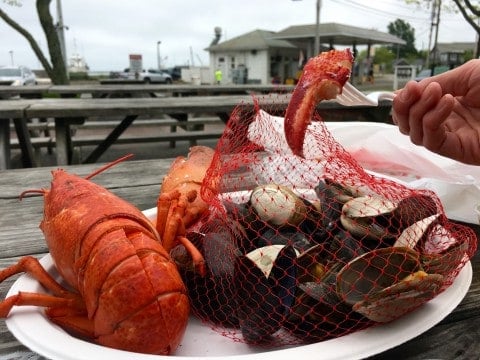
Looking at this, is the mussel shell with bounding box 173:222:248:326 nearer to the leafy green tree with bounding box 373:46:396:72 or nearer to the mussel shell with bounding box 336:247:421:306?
the mussel shell with bounding box 336:247:421:306

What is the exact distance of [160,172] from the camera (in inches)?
73.2

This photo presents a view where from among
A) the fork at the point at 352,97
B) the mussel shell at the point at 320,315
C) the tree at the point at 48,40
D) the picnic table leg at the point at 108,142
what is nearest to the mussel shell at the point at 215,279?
the mussel shell at the point at 320,315

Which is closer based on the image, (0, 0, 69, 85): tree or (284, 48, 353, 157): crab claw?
(284, 48, 353, 157): crab claw

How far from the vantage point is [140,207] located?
1384mm

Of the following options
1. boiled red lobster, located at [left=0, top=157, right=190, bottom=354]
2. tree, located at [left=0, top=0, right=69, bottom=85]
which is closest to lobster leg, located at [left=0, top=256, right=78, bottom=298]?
boiled red lobster, located at [left=0, top=157, right=190, bottom=354]

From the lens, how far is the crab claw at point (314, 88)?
77 cm

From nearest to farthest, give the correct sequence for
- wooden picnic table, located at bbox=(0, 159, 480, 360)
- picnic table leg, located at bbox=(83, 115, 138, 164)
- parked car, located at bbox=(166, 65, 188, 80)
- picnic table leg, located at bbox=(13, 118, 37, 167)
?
wooden picnic table, located at bbox=(0, 159, 480, 360) < picnic table leg, located at bbox=(13, 118, 37, 167) < picnic table leg, located at bbox=(83, 115, 138, 164) < parked car, located at bbox=(166, 65, 188, 80)

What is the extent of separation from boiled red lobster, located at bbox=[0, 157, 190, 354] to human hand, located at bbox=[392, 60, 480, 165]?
0.64 meters

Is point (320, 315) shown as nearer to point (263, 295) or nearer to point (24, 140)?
point (263, 295)

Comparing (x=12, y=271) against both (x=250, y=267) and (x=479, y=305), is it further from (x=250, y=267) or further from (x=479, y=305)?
(x=479, y=305)

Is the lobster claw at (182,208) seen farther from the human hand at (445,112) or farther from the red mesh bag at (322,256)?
the human hand at (445,112)

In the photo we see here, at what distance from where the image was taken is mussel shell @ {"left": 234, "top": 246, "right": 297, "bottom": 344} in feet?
2.18

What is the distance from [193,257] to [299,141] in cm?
29

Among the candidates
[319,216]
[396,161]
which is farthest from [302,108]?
[396,161]
